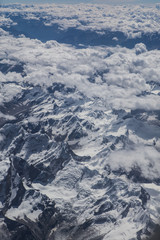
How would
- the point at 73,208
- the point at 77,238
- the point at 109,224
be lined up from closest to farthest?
the point at 77,238 → the point at 109,224 → the point at 73,208

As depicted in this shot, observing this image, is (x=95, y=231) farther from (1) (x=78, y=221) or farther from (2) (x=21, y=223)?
(2) (x=21, y=223)

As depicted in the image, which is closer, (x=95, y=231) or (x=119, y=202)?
(x=95, y=231)

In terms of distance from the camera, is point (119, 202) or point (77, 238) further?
point (119, 202)

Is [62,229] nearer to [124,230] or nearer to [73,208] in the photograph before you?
[73,208]

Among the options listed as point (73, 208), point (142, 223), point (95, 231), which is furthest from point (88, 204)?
point (142, 223)

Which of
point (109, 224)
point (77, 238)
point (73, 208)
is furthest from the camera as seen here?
point (73, 208)

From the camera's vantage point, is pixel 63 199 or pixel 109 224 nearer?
pixel 109 224

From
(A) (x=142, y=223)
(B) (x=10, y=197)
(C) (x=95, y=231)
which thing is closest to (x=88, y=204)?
(C) (x=95, y=231)

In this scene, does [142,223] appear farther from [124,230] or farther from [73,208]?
[73,208]
